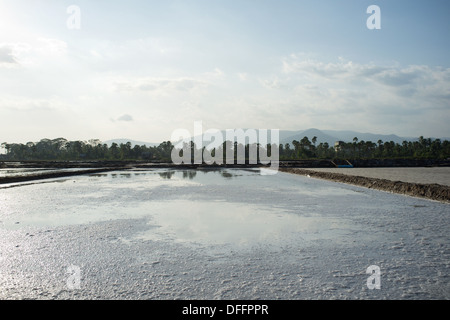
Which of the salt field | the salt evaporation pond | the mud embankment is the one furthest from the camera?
the salt field

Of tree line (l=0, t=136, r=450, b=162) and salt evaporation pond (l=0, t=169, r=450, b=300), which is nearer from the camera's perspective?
salt evaporation pond (l=0, t=169, r=450, b=300)

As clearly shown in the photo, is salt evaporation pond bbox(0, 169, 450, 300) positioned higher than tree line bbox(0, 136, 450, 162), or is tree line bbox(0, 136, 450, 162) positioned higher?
tree line bbox(0, 136, 450, 162)

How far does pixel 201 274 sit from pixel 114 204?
25.6ft

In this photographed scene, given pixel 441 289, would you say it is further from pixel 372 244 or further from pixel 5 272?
pixel 5 272

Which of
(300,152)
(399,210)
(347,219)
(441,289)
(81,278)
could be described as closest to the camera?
(441,289)

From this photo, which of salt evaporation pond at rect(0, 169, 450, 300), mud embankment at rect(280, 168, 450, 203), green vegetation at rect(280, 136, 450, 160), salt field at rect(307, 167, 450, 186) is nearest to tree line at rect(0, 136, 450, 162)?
green vegetation at rect(280, 136, 450, 160)

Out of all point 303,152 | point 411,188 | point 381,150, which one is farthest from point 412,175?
point 381,150

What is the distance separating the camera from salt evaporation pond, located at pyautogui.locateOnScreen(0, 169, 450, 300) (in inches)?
152

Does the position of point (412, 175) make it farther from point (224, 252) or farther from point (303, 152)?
point (303, 152)

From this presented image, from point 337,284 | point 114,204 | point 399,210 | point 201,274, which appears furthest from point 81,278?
point 399,210

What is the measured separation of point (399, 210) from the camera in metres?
10.0

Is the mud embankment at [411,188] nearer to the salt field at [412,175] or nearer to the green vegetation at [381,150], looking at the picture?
the salt field at [412,175]

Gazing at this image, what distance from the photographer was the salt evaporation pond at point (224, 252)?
152 inches

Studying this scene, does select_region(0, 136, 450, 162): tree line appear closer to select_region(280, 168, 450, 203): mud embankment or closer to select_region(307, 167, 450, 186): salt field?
select_region(307, 167, 450, 186): salt field
